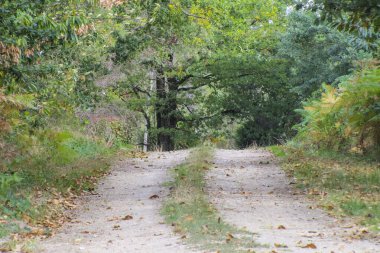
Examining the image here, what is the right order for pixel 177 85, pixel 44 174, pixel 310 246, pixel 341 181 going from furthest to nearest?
pixel 177 85 → pixel 44 174 → pixel 341 181 → pixel 310 246

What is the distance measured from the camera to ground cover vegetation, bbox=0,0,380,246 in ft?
42.2

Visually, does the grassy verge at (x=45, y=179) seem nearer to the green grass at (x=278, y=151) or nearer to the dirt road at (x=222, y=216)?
the dirt road at (x=222, y=216)

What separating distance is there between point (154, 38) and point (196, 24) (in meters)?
3.07

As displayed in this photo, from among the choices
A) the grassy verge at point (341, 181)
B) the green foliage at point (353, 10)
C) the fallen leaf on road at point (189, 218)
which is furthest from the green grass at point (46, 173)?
the green foliage at point (353, 10)

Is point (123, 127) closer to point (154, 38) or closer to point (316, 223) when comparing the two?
point (154, 38)

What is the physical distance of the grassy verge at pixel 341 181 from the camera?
1144 centimetres

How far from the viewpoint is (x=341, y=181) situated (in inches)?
584

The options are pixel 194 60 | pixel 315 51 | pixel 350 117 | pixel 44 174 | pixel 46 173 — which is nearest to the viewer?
pixel 44 174

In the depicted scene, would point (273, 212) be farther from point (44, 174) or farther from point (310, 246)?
point (44, 174)

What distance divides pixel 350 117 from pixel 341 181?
145 inches

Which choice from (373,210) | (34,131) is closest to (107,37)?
(34,131)

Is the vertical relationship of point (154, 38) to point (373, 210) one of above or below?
above

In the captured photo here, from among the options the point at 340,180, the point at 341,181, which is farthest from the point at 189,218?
the point at 340,180

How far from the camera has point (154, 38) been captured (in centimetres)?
1800
